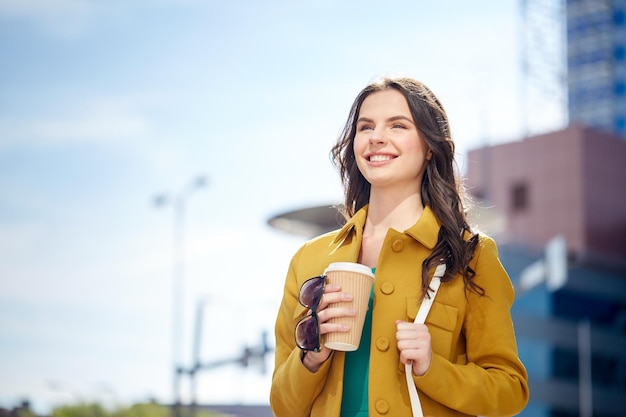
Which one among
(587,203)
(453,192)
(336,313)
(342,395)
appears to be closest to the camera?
(336,313)

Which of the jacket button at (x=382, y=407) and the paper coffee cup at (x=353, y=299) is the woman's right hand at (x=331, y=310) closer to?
the paper coffee cup at (x=353, y=299)

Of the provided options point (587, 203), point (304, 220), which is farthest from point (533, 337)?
point (304, 220)

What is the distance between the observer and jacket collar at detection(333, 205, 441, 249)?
3363 mm

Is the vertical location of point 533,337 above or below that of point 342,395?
below

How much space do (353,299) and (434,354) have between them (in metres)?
0.31

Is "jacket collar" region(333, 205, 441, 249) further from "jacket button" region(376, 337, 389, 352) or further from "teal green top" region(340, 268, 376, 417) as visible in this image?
"jacket button" region(376, 337, 389, 352)

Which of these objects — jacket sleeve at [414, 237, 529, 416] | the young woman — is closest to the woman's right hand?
the young woman

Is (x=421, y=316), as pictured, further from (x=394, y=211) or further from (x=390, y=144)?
(x=390, y=144)

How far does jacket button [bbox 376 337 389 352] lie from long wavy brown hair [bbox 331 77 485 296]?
0.90 feet

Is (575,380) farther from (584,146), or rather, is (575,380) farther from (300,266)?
(300,266)

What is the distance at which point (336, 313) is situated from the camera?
3.00 metres

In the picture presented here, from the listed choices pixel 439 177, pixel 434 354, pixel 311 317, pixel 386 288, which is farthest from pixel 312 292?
pixel 439 177

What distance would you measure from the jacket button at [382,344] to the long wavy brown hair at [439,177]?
0.90 ft

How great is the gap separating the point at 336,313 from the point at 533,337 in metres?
60.6
